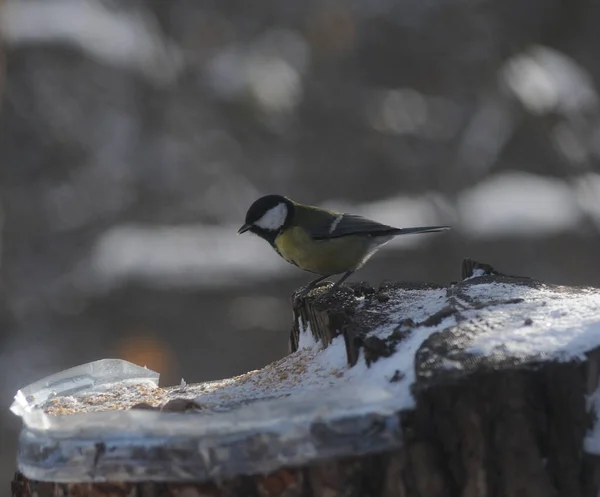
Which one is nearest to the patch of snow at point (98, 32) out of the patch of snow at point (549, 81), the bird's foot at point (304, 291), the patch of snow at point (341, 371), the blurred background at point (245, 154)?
the blurred background at point (245, 154)

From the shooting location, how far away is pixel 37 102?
16.2ft

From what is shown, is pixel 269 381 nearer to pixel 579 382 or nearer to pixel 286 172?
pixel 579 382

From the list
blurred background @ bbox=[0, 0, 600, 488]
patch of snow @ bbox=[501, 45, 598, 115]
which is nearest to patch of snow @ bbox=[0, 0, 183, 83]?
blurred background @ bbox=[0, 0, 600, 488]

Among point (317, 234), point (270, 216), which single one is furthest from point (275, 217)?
point (317, 234)

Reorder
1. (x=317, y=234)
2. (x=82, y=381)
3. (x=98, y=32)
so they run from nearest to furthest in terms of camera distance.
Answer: (x=82, y=381), (x=317, y=234), (x=98, y=32)

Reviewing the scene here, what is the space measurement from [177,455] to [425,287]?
751mm

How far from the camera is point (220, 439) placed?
944mm

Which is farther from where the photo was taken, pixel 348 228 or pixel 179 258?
pixel 179 258

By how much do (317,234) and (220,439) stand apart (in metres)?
1.19

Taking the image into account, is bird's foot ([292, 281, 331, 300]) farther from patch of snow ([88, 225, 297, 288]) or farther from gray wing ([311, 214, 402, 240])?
patch of snow ([88, 225, 297, 288])

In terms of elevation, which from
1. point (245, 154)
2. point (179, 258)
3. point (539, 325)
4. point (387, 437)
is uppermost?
point (245, 154)

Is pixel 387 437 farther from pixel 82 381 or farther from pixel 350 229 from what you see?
pixel 350 229

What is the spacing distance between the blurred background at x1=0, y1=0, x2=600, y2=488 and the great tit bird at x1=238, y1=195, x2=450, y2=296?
2451 millimetres

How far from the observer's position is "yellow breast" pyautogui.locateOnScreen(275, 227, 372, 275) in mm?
2102
